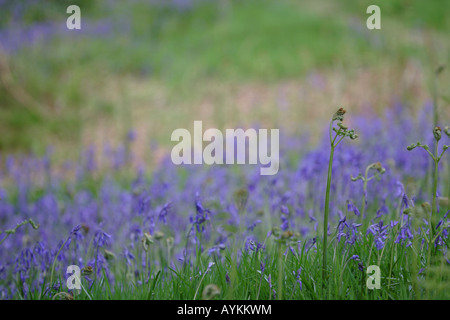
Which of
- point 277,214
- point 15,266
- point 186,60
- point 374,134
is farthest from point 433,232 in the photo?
point 186,60

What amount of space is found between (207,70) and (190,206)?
4265mm

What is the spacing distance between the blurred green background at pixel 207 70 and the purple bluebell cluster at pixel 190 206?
754mm

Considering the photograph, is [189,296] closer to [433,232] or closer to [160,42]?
[433,232]

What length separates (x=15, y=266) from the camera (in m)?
2.32

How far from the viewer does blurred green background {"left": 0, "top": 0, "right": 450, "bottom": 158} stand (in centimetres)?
602

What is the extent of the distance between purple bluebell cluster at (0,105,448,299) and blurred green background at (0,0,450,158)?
75cm

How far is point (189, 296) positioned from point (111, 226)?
1.74 meters

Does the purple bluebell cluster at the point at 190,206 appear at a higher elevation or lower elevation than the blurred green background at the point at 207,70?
lower

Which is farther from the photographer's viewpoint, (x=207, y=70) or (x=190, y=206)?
(x=207, y=70)

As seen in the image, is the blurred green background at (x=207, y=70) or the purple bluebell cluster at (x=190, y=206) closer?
the purple bluebell cluster at (x=190, y=206)

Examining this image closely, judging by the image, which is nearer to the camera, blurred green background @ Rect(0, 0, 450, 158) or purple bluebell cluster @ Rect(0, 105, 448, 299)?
purple bluebell cluster @ Rect(0, 105, 448, 299)

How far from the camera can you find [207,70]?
24.0 ft

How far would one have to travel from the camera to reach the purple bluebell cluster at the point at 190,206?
2002mm

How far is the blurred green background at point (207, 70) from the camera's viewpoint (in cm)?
602
